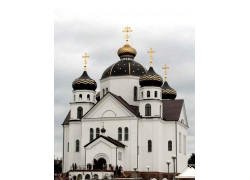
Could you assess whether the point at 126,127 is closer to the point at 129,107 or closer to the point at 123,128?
the point at 123,128

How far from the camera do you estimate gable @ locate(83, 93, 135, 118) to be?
4222 cm

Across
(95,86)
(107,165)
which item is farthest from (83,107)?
(107,165)

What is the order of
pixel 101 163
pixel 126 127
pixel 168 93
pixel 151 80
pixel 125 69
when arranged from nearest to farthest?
1. pixel 101 163
2. pixel 126 127
3. pixel 151 80
4. pixel 125 69
5. pixel 168 93

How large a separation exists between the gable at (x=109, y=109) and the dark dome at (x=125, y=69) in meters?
4.33

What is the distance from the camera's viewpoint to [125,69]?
46562 millimetres

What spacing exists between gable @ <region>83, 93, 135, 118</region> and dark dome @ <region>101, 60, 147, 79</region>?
4332 millimetres

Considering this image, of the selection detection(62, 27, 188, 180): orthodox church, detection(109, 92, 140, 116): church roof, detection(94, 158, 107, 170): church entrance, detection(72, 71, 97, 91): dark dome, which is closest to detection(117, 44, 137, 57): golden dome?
detection(62, 27, 188, 180): orthodox church

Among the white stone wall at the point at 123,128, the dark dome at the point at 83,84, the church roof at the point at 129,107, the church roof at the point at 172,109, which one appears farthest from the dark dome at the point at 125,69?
the white stone wall at the point at 123,128

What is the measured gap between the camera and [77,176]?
37.2 m

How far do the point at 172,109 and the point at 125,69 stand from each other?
20.0 feet

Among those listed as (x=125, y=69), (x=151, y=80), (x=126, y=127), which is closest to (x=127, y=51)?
(x=125, y=69)

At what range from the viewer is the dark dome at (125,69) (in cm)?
4653
